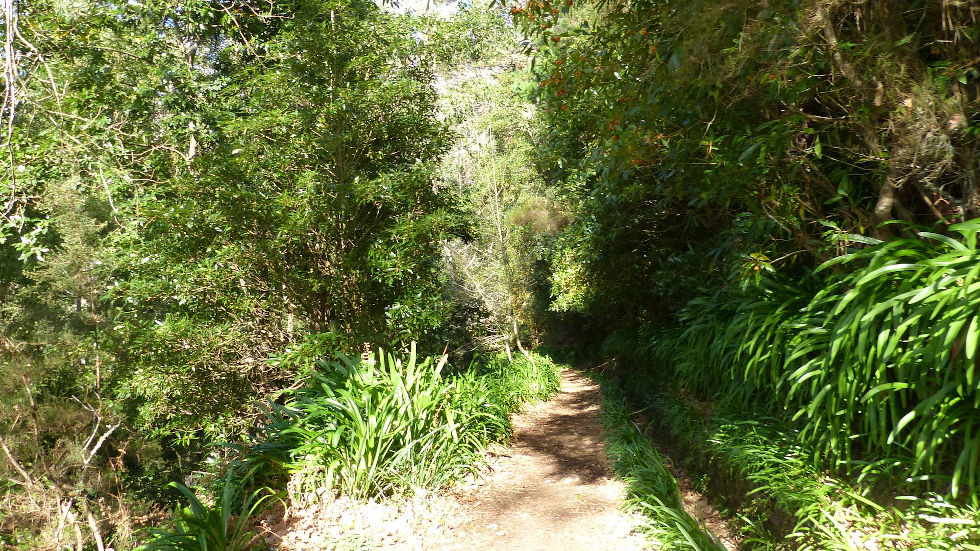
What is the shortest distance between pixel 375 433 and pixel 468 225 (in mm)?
3834

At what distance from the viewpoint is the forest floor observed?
170 inches

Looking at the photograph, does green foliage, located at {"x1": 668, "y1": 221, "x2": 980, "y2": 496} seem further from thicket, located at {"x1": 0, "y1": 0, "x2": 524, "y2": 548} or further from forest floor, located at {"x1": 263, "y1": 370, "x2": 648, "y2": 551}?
thicket, located at {"x1": 0, "y1": 0, "x2": 524, "y2": 548}

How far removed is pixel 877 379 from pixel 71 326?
→ 775 inches

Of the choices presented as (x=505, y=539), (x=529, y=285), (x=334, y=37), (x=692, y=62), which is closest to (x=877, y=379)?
(x=692, y=62)

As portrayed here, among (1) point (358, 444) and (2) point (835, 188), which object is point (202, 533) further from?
(2) point (835, 188)

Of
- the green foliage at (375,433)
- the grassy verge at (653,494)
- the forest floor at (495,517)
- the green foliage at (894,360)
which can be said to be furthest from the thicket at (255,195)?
the green foliage at (894,360)

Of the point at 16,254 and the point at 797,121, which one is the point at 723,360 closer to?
the point at 797,121

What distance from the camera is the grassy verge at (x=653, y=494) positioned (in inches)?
150

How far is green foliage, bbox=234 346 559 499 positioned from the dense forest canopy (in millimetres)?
34

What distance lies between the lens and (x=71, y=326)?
664 inches

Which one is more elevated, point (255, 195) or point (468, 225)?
point (255, 195)

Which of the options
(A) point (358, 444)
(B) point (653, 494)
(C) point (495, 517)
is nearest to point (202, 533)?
(A) point (358, 444)

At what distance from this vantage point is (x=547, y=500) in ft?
17.0

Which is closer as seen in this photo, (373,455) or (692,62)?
(692,62)
